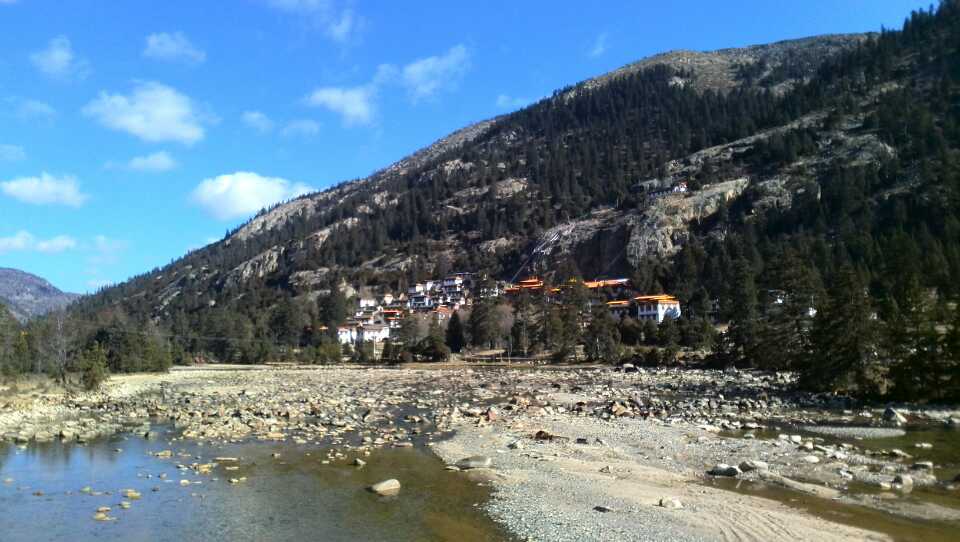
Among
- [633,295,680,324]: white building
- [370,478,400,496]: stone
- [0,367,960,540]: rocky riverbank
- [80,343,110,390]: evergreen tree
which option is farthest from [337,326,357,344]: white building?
[370,478,400,496]: stone

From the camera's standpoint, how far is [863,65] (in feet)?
566

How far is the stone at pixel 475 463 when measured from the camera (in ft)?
69.6

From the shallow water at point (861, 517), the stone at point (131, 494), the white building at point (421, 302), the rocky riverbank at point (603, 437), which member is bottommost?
the shallow water at point (861, 517)

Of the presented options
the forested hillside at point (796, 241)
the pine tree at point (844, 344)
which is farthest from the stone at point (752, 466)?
the pine tree at point (844, 344)

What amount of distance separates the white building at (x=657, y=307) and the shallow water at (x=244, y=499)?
8809 centimetres

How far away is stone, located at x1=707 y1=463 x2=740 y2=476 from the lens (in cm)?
1927

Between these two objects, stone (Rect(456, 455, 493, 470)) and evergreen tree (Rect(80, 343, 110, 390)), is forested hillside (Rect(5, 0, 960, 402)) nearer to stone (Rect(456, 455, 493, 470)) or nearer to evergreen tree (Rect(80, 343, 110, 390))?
stone (Rect(456, 455, 493, 470))

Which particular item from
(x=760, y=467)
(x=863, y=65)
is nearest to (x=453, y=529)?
(x=760, y=467)

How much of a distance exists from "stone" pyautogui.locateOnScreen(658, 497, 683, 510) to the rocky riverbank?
0.05 meters

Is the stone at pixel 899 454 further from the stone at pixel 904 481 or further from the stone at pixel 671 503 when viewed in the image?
the stone at pixel 671 503

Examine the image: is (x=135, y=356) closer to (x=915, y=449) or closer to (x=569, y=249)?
(x=915, y=449)

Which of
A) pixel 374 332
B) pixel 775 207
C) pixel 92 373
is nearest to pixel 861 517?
pixel 92 373

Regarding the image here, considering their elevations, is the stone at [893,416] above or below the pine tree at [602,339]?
below

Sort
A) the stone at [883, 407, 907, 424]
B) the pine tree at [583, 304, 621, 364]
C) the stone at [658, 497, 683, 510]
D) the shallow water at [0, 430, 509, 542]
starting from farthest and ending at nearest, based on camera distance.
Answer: the pine tree at [583, 304, 621, 364] < the stone at [883, 407, 907, 424] < the stone at [658, 497, 683, 510] < the shallow water at [0, 430, 509, 542]
